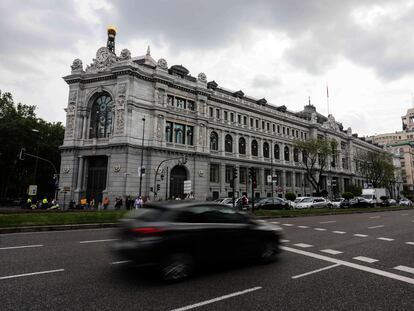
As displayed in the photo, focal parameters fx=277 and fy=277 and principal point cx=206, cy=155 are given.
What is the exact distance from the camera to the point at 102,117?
39.4 meters

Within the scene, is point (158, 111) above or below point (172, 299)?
above

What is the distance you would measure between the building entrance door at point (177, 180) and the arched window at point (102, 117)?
1054 centimetres

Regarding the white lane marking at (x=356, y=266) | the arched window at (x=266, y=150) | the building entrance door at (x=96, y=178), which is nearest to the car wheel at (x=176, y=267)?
the white lane marking at (x=356, y=266)

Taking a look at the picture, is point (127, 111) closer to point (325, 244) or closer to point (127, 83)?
point (127, 83)

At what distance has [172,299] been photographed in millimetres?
4332

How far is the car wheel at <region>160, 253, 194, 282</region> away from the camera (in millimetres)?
5078

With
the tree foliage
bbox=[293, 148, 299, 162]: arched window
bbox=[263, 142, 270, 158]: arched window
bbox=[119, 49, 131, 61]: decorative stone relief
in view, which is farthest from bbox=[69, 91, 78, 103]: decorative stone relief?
bbox=[293, 148, 299, 162]: arched window

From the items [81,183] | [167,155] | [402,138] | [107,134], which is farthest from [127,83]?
[402,138]

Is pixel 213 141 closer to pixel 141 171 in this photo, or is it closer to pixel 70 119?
pixel 141 171

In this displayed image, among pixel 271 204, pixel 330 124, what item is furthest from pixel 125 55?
pixel 330 124

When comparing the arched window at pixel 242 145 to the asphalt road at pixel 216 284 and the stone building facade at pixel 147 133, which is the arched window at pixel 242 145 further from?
the asphalt road at pixel 216 284

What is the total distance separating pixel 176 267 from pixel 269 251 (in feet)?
8.92

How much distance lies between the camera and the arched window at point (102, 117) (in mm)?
38750

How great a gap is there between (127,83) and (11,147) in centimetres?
2183
